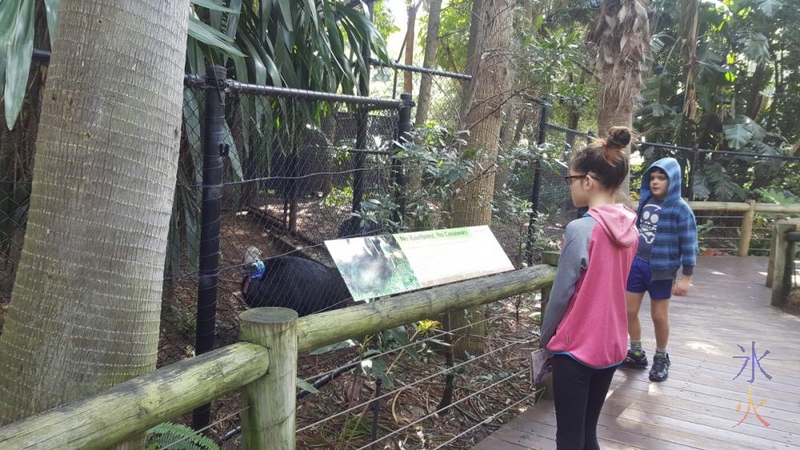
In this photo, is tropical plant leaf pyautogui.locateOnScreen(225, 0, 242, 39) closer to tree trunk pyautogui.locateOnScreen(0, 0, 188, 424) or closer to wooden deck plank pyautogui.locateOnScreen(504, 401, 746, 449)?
tree trunk pyautogui.locateOnScreen(0, 0, 188, 424)

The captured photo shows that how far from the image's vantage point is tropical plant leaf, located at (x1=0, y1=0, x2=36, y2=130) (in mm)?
2209

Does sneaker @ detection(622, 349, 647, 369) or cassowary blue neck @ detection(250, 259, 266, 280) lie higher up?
cassowary blue neck @ detection(250, 259, 266, 280)

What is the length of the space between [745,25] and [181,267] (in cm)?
1223

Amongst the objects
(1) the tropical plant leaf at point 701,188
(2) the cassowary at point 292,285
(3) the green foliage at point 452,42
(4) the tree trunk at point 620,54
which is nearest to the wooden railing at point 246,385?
(2) the cassowary at point 292,285

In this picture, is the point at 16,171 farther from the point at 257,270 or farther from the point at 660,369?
the point at 660,369

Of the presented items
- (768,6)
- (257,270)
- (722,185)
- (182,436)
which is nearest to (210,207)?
(257,270)

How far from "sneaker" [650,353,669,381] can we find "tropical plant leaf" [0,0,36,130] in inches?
145

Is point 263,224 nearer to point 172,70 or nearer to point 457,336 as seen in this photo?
point 457,336

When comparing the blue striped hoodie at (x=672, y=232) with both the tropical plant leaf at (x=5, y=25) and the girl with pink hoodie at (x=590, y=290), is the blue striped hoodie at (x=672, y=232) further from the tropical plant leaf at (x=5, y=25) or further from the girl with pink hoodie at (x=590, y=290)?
the tropical plant leaf at (x=5, y=25)

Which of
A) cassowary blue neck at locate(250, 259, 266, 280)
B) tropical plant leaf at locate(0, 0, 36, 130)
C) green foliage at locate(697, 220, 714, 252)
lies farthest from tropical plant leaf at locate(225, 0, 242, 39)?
green foliage at locate(697, 220, 714, 252)

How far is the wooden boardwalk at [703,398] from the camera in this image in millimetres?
3100

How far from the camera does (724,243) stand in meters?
11.0

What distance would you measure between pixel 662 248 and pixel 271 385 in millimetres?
2816

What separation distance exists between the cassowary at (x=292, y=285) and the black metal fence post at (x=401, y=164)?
0.61 m
